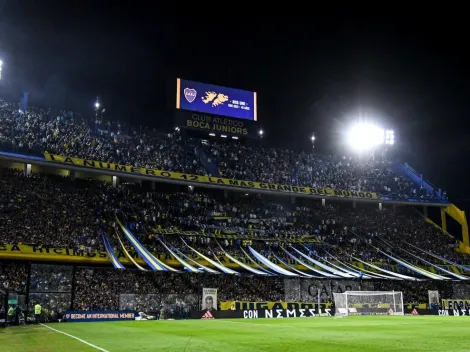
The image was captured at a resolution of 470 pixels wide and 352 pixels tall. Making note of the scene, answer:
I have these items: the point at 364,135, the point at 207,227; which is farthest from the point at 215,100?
the point at 364,135

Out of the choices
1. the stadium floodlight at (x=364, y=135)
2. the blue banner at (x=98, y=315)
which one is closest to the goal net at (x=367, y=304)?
the blue banner at (x=98, y=315)

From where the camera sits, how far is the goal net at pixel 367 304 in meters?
45.5

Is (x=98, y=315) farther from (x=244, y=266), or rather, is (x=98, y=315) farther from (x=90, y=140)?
(x=90, y=140)

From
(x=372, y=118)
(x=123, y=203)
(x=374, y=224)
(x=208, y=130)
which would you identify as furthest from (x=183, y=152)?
(x=372, y=118)

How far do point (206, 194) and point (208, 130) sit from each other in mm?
8447

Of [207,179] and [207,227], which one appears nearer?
[207,227]

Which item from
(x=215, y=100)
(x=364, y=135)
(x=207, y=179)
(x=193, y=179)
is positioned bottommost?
(x=193, y=179)

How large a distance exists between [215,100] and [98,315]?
3404 centimetres

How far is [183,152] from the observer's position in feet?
206

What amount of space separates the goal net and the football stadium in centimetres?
13

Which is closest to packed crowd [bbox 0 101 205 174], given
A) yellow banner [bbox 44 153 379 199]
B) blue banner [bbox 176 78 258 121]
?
yellow banner [bbox 44 153 379 199]

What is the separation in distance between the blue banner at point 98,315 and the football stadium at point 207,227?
0.11 m

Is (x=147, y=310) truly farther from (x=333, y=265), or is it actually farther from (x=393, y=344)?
(x=393, y=344)

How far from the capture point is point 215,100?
63.1m
